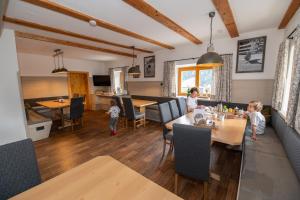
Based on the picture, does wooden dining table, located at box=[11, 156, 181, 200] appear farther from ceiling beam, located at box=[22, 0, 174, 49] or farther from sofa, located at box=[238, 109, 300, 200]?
ceiling beam, located at box=[22, 0, 174, 49]

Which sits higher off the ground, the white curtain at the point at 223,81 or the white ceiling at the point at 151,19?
the white ceiling at the point at 151,19

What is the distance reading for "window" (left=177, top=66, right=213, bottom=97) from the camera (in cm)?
404

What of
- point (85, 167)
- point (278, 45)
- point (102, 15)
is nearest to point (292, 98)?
point (278, 45)

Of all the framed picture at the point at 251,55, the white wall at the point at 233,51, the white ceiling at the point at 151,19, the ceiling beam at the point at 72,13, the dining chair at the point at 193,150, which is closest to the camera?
the dining chair at the point at 193,150

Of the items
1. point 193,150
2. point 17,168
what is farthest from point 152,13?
point 17,168

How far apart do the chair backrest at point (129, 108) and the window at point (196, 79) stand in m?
1.77

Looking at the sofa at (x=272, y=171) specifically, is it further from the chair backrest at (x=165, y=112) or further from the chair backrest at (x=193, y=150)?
the chair backrest at (x=165, y=112)

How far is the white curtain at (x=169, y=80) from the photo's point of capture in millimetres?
4602

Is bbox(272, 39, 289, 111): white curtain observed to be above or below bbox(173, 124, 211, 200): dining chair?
above

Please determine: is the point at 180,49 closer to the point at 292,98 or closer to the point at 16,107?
the point at 292,98

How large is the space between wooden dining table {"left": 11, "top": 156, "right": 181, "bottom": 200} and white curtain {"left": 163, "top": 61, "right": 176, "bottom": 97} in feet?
12.6

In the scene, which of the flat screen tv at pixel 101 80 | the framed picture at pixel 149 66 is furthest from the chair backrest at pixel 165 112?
the flat screen tv at pixel 101 80

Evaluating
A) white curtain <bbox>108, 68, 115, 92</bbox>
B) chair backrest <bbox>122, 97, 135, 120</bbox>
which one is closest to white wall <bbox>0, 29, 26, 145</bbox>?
chair backrest <bbox>122, 97, 135, 120</bbox>

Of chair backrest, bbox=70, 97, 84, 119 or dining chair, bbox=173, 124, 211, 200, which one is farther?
chair backrest, bbox=70, 97, 84, 119
